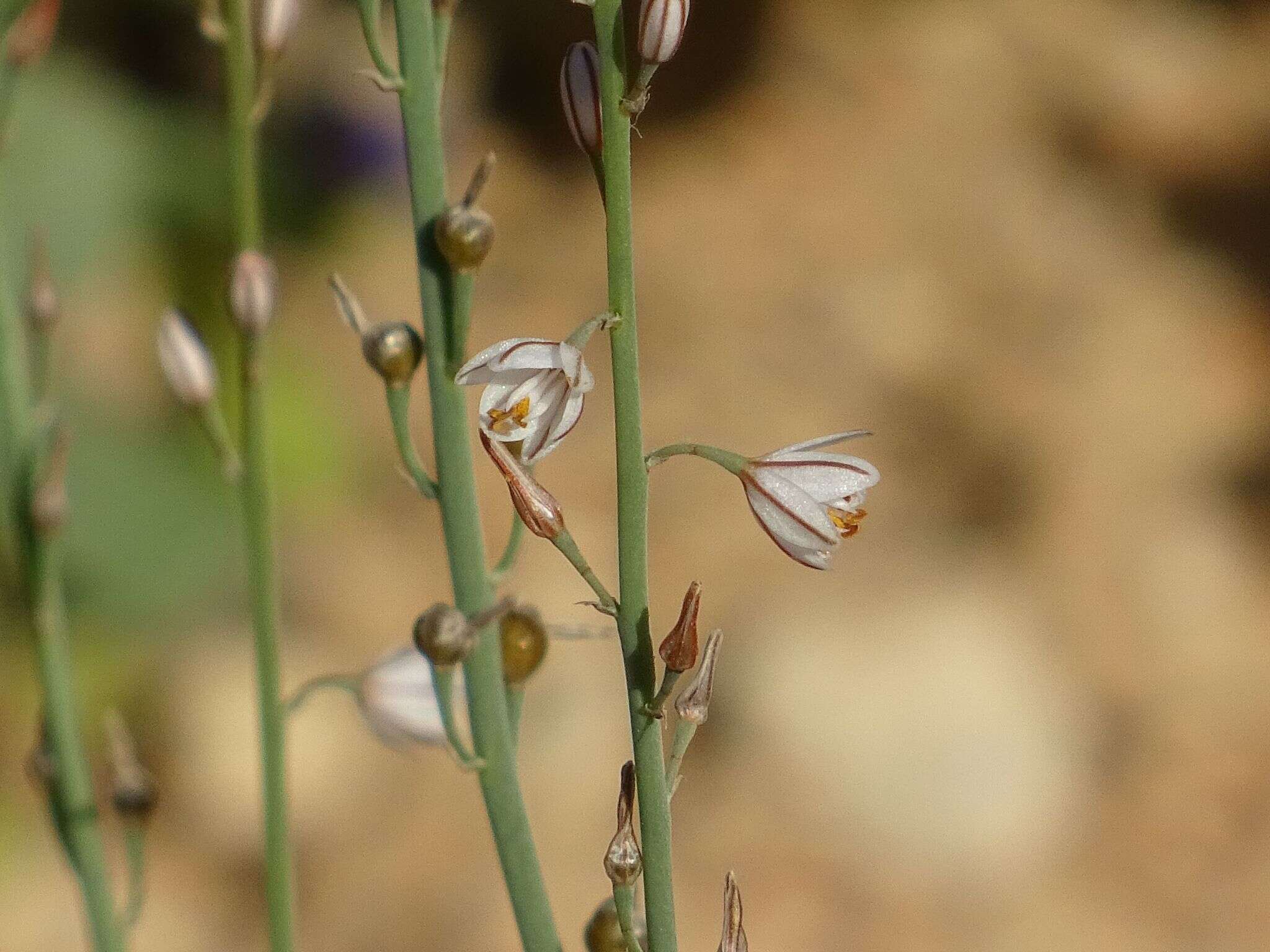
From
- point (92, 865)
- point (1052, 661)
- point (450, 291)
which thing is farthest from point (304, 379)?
point (450, 291)

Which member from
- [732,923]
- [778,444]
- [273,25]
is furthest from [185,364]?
[778,444]

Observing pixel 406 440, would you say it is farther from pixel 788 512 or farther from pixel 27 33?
pixel 27 33

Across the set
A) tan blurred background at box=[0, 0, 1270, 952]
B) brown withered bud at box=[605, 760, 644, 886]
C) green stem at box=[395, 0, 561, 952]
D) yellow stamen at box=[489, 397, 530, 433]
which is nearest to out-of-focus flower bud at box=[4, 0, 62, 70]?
green stem at box=[395, 0, 561, 952]

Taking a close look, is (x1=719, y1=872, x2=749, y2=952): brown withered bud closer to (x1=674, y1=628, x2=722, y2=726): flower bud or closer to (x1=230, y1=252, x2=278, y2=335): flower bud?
(x1=674, y1=628, x2=722, y2=726): flower bud

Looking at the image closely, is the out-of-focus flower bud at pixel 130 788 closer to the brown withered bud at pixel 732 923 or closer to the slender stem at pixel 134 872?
the slender stem at pixel 134 872

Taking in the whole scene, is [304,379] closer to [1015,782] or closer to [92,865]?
[1015,782]
